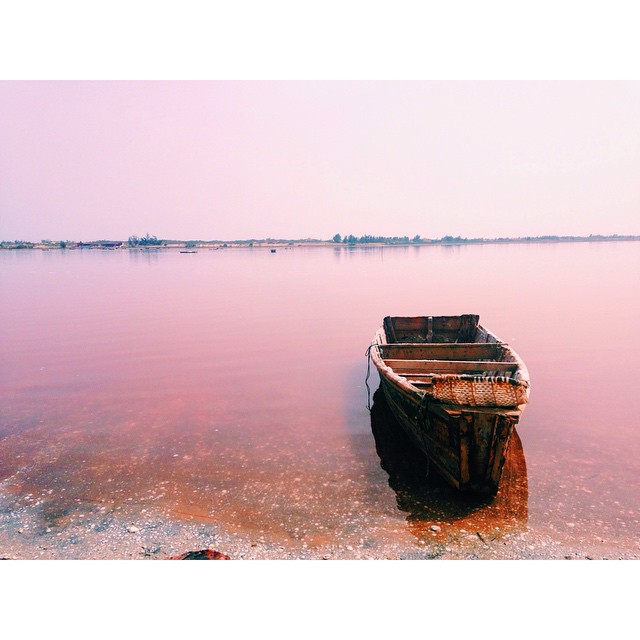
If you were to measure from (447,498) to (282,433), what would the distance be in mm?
3714

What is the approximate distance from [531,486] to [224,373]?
8.91 metres

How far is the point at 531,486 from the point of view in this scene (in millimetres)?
6992

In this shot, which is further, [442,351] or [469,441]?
[442,351]

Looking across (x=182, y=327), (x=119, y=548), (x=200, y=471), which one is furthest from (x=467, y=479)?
(x=182, y=327)

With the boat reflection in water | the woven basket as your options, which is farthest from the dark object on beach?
the woven basket

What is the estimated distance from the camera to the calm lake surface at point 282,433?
632cm

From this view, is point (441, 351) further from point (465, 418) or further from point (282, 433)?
point (465, 418)

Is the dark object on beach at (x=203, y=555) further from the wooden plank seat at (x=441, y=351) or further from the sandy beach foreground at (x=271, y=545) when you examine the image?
the wooden plank seat at (x=441, y=351)

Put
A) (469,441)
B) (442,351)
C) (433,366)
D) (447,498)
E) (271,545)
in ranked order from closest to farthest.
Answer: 1. (271,545)
2. (469,441)
3. (447,498)
4. (433,366)
5. (442,351)

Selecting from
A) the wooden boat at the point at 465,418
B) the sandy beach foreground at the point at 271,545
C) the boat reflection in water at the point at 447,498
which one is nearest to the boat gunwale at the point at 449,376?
the wooden boat at the point at 465,418

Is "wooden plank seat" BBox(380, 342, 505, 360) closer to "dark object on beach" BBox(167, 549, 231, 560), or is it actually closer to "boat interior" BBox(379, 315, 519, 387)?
"boat interior" BBox(379, 315, 519, 387)

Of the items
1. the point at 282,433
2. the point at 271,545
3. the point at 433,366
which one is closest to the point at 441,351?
the point at 433,366

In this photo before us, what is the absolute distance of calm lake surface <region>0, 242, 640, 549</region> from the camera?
20.7 feet

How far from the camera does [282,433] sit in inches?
360
